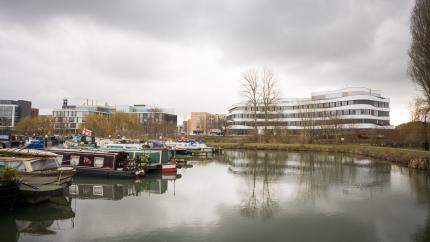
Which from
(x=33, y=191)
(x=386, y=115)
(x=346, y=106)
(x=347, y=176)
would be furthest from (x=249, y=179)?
(x=386, y=115)

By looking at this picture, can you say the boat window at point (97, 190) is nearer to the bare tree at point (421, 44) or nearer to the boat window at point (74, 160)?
the boat window at point (74, 160)

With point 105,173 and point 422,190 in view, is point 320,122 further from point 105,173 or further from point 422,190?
point 105,173

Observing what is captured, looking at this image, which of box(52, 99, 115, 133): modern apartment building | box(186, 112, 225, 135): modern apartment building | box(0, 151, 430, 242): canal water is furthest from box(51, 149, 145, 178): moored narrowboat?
box(52, 99, 115, 133): modern apartment building

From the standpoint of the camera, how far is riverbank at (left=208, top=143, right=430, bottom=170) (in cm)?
3241

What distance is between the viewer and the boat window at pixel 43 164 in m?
15.9

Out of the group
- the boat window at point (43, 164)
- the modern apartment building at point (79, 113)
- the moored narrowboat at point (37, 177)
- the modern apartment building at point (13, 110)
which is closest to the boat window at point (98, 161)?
the boat window at point (43, 164)

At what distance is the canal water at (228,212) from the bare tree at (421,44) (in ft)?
33.2

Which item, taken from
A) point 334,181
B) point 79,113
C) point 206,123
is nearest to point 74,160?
point 334,181

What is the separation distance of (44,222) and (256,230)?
8.52m

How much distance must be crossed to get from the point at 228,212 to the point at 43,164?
9971 millimetres

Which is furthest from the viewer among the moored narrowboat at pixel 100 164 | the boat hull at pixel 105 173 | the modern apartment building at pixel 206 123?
the modern apartment building at pixel 206 123

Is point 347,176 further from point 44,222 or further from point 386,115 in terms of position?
point 386,115

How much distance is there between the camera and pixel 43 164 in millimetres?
16391

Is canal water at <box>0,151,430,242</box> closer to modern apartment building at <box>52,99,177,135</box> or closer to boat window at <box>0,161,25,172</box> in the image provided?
boat window at <box>0,161,25,172</box>
